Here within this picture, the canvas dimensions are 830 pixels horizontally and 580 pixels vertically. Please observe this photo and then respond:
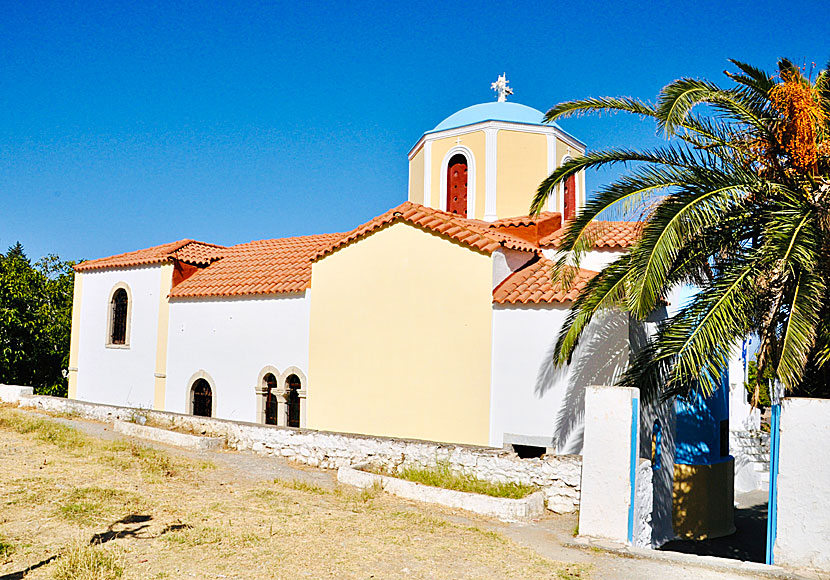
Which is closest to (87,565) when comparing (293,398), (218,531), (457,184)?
(218,531)

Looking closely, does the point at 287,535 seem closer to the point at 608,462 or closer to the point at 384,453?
the point at 608,462

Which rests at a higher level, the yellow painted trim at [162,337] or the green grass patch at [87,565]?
the yellow painted trim at [162,337]

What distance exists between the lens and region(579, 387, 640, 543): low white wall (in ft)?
23.8

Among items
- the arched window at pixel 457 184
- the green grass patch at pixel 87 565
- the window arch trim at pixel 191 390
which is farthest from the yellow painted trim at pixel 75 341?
the green grass patch at pixel 87 565

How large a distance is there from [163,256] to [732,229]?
44.9 ft

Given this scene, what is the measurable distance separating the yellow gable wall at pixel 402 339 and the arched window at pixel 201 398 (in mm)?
3548

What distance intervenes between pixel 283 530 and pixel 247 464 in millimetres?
4502

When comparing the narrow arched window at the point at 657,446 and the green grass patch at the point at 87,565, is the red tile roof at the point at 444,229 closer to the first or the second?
the narrow arched window at the point at 657,446

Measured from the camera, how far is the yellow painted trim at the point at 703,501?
10.6 metres

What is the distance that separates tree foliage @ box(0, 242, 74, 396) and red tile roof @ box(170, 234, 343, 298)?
795 centimetres

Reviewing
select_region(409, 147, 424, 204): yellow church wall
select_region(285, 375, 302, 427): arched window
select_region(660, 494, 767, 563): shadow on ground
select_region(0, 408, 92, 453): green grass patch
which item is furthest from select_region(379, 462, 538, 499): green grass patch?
select_region(409, 147, 424, 204): yellow church wall

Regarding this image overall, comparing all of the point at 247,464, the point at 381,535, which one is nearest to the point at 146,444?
the point at 247,464

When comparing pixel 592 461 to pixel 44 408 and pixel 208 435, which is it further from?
pixel 44 408

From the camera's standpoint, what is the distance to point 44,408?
58.0 feet
